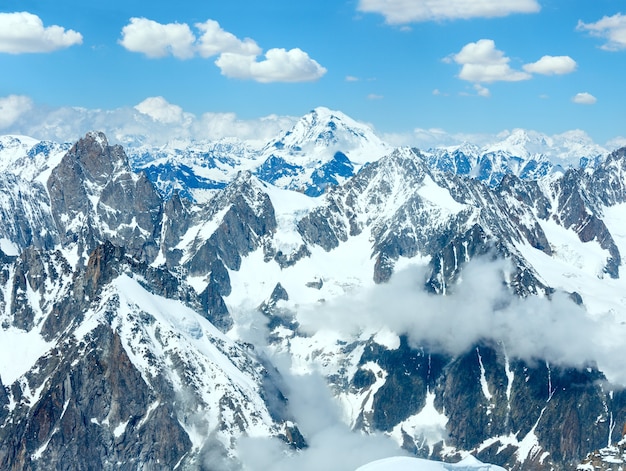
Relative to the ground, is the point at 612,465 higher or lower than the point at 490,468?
higher

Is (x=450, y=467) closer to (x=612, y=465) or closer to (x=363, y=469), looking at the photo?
(x=363, y=469)

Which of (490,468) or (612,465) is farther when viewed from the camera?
(490,468)

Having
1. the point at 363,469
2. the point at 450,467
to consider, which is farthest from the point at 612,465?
the point at 363,469

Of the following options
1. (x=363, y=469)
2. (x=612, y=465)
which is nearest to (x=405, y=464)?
(x=363, y=469)

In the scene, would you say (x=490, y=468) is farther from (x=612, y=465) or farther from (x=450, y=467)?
(x=612, y=465)

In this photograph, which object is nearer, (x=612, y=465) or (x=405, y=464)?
(x=612, y=465)

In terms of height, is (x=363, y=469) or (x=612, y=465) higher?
(x=612, y=465)

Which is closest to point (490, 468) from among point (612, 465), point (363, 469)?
point (363, 469)

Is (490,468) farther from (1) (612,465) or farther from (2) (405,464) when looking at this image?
(1) (612,465)
